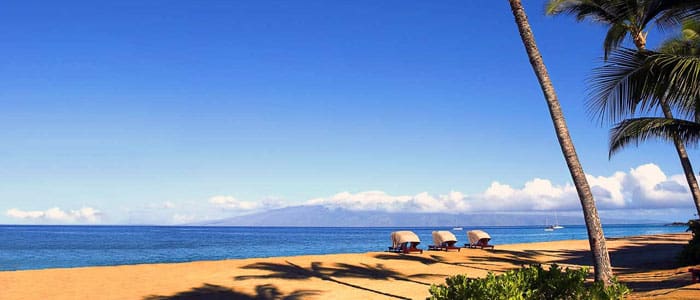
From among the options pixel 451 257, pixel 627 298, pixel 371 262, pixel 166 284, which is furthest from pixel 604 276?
pixel 451 257

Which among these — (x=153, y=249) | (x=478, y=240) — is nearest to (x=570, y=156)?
(x=478, y=240)

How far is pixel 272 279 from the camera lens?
18.2 m

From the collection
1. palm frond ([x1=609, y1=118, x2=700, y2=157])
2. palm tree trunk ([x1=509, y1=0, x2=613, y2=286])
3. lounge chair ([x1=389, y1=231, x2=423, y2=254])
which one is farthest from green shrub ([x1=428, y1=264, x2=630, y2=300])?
lounge chair ([x1=389, y1=231, x2=423, y2=254])

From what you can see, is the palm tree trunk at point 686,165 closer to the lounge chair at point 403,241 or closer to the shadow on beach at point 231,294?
the shadow on beach at point 231,294

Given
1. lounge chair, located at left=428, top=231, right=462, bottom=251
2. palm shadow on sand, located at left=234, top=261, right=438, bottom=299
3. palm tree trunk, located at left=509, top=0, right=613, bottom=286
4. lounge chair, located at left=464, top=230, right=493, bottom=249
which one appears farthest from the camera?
lounge chair, located at left=464, top=230, right=493, bottom=249

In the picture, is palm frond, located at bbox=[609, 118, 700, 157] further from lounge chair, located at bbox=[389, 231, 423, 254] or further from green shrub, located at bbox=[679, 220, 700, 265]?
lounge chair, located at bbox=[389, 231, 423, 254]

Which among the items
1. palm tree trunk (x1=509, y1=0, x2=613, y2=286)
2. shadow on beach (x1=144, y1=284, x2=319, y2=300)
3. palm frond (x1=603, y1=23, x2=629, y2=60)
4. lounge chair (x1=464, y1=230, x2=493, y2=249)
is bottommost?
shadow on beach (x1=144, y1=284, x2=319, y2=300)

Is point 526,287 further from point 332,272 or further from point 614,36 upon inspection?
point 614,36

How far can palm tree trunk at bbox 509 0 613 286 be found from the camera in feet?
32.0

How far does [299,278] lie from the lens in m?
18.4

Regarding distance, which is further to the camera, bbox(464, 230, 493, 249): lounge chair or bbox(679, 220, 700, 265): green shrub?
bbox(464, 230, 493, 249): lounge chair

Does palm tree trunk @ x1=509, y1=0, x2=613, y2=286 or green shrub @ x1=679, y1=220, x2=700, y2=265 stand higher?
palm tree trunk @ x1=509, y1=0, x2=613, y2=286

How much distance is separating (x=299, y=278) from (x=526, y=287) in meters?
11.5

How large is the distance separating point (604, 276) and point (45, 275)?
59.0 feet
